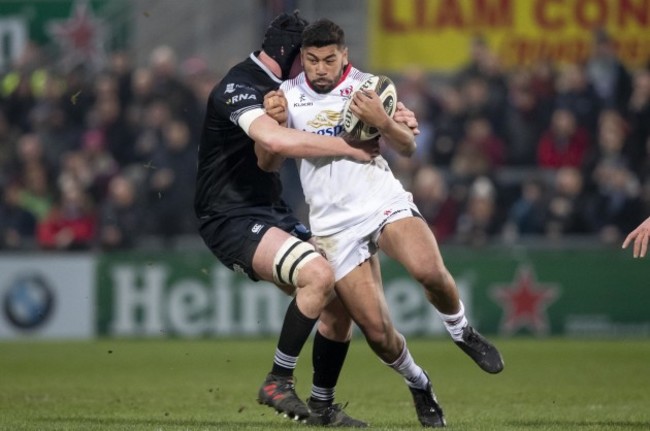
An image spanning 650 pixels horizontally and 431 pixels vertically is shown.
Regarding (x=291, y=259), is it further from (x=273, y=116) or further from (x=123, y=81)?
(x=123, y=81)

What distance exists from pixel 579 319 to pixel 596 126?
2541 mm

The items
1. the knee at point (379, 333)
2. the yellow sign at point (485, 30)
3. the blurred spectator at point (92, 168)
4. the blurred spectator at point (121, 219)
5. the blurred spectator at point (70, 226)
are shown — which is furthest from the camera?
the yellow sign at point (485, 30)

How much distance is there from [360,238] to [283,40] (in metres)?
1.42

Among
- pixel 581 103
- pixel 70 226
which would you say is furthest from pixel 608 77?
pixel 70 226

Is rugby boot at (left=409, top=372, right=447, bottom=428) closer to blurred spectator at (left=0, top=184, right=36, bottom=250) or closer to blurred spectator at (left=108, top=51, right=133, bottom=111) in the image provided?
blurred spectator at (left=0, top=184, right=36, bottom=250)

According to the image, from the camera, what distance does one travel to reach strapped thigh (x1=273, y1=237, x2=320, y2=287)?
27.8ft

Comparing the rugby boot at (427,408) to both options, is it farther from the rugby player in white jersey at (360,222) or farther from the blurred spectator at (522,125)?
the blurred spectator at (522,125)

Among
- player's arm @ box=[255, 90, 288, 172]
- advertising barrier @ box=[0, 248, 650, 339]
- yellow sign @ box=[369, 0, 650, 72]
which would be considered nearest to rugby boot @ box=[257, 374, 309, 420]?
player's arm @ box=[255, 90, 288, 172]

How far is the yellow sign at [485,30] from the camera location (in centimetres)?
2048

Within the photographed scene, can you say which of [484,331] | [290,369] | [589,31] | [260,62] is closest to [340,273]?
[290,369]

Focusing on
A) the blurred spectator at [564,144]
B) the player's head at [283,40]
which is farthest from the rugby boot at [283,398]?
the blurred spectator at [564,144]

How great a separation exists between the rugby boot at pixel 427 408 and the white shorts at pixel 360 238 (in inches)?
37.3

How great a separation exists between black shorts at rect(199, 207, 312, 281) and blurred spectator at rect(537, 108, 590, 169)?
362 inches

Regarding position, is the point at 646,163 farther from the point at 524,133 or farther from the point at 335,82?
the point at 335,82
